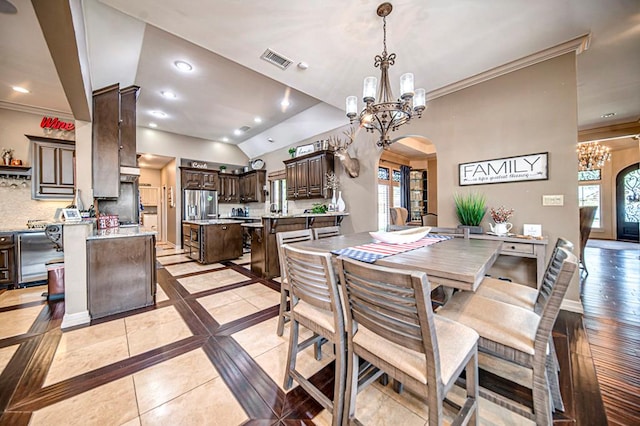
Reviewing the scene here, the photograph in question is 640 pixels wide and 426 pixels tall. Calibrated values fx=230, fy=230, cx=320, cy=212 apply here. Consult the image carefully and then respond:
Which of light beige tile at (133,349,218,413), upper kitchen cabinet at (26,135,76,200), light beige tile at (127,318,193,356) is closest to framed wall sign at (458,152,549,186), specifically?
light beige tile at (133,349,218,413)

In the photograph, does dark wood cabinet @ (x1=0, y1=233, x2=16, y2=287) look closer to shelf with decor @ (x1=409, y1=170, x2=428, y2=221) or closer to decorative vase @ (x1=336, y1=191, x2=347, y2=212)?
decorative vase @ (x1=336, y1=191, x2=347, y2=212)

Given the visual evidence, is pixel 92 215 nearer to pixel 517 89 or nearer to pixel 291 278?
pixel 291 278

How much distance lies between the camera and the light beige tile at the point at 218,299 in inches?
112

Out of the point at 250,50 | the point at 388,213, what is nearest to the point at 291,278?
the point at 250,50

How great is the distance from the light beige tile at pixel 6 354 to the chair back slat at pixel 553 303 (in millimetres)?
3525

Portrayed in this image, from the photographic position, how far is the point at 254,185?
7.80 m

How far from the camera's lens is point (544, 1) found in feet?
6.74

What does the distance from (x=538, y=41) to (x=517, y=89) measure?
1.76 ft

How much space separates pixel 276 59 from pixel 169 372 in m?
3.33

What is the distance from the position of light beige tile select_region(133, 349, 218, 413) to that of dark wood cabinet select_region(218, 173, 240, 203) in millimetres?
6689

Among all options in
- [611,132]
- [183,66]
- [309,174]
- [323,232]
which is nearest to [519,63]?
[323,232]

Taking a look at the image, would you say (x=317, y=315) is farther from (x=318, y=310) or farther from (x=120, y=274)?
(x=120, y=274)

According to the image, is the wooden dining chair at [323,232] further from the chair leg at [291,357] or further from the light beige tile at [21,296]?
the light beige tile at [21,296]

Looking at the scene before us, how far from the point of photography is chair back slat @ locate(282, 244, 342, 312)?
3.95ft
